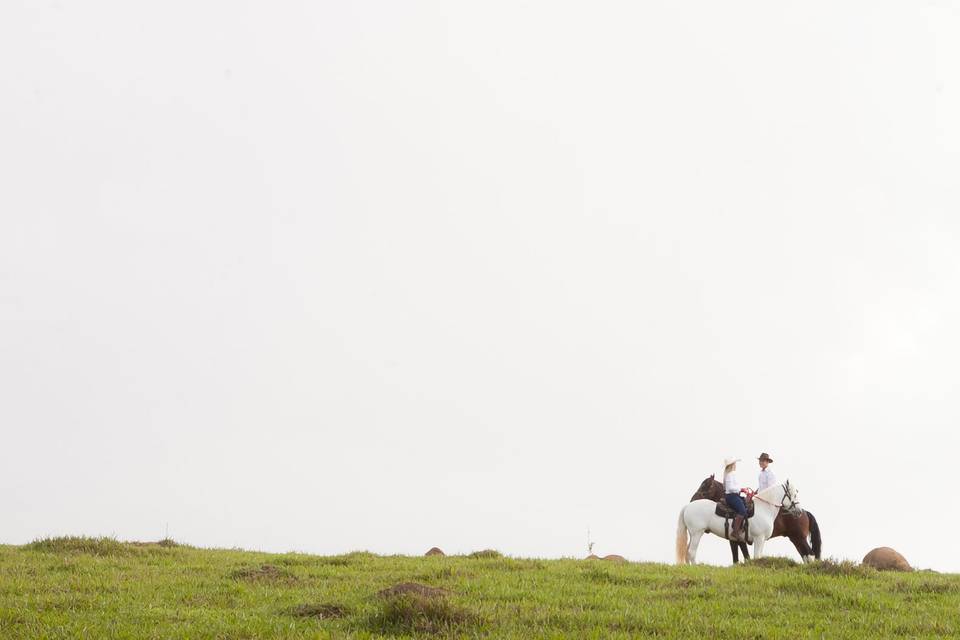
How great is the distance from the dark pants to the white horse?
15.5 inches

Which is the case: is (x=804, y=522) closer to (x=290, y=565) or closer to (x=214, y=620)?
(x=290, y=565)

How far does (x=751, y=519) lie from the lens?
2686cm

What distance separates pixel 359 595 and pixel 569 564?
617 cm

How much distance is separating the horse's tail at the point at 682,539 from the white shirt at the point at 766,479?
2347 millimetres

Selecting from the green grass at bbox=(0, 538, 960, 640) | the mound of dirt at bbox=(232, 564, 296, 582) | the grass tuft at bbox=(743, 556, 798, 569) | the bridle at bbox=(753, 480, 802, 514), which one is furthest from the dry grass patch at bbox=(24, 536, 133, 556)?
the bridle at bbox=(753, 480, 802, 514)

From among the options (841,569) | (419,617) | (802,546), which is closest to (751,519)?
(802,546)

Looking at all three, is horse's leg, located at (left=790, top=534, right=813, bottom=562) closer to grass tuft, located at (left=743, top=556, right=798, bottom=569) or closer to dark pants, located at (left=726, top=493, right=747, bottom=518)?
dark pants, located at (left=726, top=493, right=747, bottom=518)

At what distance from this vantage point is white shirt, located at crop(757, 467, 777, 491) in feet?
89.4

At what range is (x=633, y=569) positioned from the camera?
1892cm

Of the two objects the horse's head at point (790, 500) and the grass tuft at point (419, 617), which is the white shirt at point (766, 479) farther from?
the grass tuft at point (419, 617)

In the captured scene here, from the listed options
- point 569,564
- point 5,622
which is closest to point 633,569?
point 569,564

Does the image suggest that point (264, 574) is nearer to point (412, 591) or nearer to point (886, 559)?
point (412, 591)

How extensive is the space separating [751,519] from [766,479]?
4.29ft

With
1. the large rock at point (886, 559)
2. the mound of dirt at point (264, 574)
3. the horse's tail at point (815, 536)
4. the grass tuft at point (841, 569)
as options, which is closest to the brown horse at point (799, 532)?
the horse's tail at point (815, 536)
